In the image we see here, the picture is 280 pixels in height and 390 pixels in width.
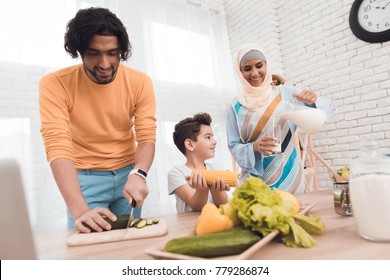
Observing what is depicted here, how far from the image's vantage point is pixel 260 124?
145 centimetres

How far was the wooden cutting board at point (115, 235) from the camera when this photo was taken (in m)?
0.73

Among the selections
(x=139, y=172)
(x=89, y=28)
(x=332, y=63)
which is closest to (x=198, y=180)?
(x=139, y=172)

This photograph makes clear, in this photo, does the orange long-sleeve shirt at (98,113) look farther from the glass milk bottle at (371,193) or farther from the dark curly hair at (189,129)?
the glass milk bottle at (371,193)

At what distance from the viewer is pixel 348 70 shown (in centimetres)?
285

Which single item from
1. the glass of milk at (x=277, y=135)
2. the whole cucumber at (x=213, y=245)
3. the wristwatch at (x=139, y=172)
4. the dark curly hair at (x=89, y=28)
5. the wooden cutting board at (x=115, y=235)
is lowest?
the wooden cutting board at (x=115, y=235)

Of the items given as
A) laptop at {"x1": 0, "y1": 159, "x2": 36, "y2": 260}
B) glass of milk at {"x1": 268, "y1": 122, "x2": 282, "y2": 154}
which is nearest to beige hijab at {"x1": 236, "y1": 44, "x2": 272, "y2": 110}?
glass of milk at {"x1": 268, "y1": 122, "x2": 282, "y2": 154}

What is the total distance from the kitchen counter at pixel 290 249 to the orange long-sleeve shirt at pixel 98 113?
1.39ft

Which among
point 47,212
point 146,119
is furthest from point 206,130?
point 47,212

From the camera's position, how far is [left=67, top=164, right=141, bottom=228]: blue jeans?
1203 mm

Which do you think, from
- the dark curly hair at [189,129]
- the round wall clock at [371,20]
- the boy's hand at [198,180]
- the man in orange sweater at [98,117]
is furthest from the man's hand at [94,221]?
the round wall clock at [371,20]

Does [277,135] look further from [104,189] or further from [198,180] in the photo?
[104,189]

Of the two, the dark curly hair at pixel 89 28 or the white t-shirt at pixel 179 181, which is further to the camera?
the white t-shirt at pixel 179 181

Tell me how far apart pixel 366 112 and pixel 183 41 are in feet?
6.83

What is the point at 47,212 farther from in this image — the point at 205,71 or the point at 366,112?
the point at 366,112
